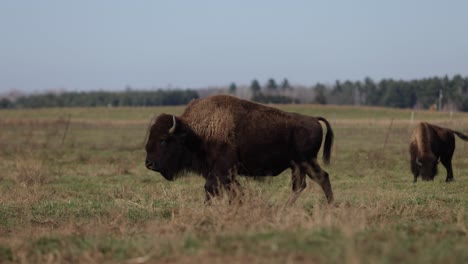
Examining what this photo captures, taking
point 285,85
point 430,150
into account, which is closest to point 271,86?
point 285,85

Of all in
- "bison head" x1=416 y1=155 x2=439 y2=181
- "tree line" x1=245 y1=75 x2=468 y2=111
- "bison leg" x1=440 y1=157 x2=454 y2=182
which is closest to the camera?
"bison leg" x1=440 y1=157 x2=454 y2=182

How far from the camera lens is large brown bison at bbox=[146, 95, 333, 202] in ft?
37.1

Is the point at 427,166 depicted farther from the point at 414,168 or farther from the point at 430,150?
the point at 430,150

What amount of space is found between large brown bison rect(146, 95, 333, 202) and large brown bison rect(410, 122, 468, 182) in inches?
340

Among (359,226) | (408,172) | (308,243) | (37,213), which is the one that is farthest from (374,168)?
(308,243)

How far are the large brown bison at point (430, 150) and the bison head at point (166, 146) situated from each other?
10.0m

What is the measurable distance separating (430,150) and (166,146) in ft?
37.7

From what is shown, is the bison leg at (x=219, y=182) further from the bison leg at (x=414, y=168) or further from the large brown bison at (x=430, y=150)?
the bison leg at (x=414, y=168)

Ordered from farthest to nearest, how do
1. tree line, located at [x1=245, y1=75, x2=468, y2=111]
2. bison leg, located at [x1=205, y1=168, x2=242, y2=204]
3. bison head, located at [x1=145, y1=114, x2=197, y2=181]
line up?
tree line, located at [x1=245, y1=75, x2=468, y2=111], bison head, located at [x1=145, y1=114, x2=197, y2=181], bison leg, located at [x1=205, y1=168, x2=242, y2=204]

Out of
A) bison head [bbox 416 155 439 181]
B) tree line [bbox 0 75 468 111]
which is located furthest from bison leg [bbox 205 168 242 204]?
tree line [bbox 0 75 468 111]

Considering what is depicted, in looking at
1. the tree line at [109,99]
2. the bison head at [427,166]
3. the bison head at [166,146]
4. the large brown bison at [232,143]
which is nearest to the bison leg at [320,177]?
the large brown bison at [232,143]

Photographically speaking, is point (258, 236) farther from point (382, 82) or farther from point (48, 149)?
point (382, 82)

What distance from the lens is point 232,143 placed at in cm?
1130

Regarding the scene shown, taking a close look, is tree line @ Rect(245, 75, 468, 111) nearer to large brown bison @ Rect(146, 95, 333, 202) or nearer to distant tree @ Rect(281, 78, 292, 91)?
distant tree @ Rect(281, 78, 292, 91)
